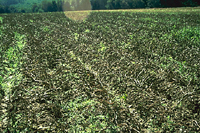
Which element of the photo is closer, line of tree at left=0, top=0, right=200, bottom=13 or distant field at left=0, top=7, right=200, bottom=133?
distant field at left=0, top=7, right=200, bottom=133

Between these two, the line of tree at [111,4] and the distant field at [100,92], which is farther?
the line of tree at [111,4]

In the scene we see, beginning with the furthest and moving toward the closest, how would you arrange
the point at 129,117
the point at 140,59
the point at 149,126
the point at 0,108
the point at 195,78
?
the point at 140,59 → the point at 195,78 → the point at 0,108 → the point at 129,117 → the point at 149,126

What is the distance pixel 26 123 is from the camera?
270 centimetres

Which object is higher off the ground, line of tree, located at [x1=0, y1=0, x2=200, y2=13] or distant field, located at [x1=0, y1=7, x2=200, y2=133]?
line of tree, located at [x1=0, y1=0, x2=200, y2=13]

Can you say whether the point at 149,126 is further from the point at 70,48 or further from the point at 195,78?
the point at 70,48

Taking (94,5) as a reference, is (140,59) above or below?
below

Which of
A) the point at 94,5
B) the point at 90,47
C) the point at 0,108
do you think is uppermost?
the point at 94,5

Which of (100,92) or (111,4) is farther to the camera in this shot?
(111,4)

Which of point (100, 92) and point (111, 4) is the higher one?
point (111, 4)

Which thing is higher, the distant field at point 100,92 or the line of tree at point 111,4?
the line of tree at point 111,4

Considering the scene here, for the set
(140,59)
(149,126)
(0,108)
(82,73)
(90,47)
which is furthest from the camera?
(90,47)

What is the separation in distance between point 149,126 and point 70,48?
5124mm

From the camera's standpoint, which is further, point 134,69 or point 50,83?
point 134,69

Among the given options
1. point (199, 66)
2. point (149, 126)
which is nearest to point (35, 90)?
point (149, 126)
